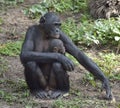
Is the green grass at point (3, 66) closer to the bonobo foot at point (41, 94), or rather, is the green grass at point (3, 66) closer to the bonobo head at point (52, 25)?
the bonobo foot at point (41, 94)

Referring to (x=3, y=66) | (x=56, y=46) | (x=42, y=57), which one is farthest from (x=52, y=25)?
(x=3, y=66)

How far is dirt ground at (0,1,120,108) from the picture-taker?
646 cm

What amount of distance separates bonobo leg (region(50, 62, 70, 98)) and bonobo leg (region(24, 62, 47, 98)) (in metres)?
0.16

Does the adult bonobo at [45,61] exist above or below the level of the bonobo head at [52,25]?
below

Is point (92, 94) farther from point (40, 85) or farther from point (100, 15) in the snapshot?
point (100, 15)

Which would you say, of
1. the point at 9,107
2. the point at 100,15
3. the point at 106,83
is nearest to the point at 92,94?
Result: the point at 106,83

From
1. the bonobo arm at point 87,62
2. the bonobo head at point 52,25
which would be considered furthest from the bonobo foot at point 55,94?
the bonobo head at point 52,25

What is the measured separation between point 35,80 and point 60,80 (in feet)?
1.09

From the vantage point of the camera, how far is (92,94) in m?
6.86

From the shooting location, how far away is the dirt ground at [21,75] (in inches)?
254

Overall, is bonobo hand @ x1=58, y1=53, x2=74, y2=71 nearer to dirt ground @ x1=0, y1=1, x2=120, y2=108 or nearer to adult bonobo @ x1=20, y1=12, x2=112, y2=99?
adult bonobo @ x1=20, y1=12, x2=112, y2=99

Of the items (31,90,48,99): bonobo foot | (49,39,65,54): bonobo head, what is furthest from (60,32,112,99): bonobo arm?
(31,90,48,99): bonobo foot

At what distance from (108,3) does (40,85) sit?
377 centimetres

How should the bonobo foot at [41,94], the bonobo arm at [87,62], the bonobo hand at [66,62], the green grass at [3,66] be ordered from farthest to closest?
1. the green grass at [3,66]
2. the bonobo arm at [87,62]
3. the bonobo foot at [41,94]
4. the bonobo hand at [66,62]
